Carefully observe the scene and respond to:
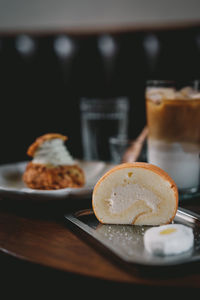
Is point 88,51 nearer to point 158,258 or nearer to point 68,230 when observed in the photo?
point 68,230

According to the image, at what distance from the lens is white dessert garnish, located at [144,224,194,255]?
0.50 metres

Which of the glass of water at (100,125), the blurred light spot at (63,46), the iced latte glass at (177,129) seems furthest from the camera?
the blurred light spot at (63,46)

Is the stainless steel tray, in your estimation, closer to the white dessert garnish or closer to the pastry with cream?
the white dessert garnish

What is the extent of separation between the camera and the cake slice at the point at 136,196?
2.11 feet

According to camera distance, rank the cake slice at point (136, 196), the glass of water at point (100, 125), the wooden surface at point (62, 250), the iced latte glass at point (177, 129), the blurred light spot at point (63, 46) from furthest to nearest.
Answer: the blurred light spot at point (63, 46)
the glass of water at point (100, 125)
the iced latte glass at point (177, 129)
the cake slice at point (136, 196)
the wooden surface at point (62, 250)

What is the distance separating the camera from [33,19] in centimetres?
204

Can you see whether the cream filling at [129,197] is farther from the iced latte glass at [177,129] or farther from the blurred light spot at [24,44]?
the blurred light spot at [24,44]

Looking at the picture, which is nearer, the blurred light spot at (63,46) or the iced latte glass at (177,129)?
the iced latte glass at (177,129)

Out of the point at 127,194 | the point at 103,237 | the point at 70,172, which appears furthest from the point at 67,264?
the point at 70,172

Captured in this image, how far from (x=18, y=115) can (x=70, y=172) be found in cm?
130

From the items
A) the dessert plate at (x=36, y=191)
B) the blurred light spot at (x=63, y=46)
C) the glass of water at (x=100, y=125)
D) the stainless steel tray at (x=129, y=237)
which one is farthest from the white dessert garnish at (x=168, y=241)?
the blurred light spot at (x=63, y=46)

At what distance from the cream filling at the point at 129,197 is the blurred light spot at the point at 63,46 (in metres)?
1.63

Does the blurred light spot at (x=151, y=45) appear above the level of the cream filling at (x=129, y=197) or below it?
below

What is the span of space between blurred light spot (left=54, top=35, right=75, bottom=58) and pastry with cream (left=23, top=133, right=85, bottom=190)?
1313 millimetres
